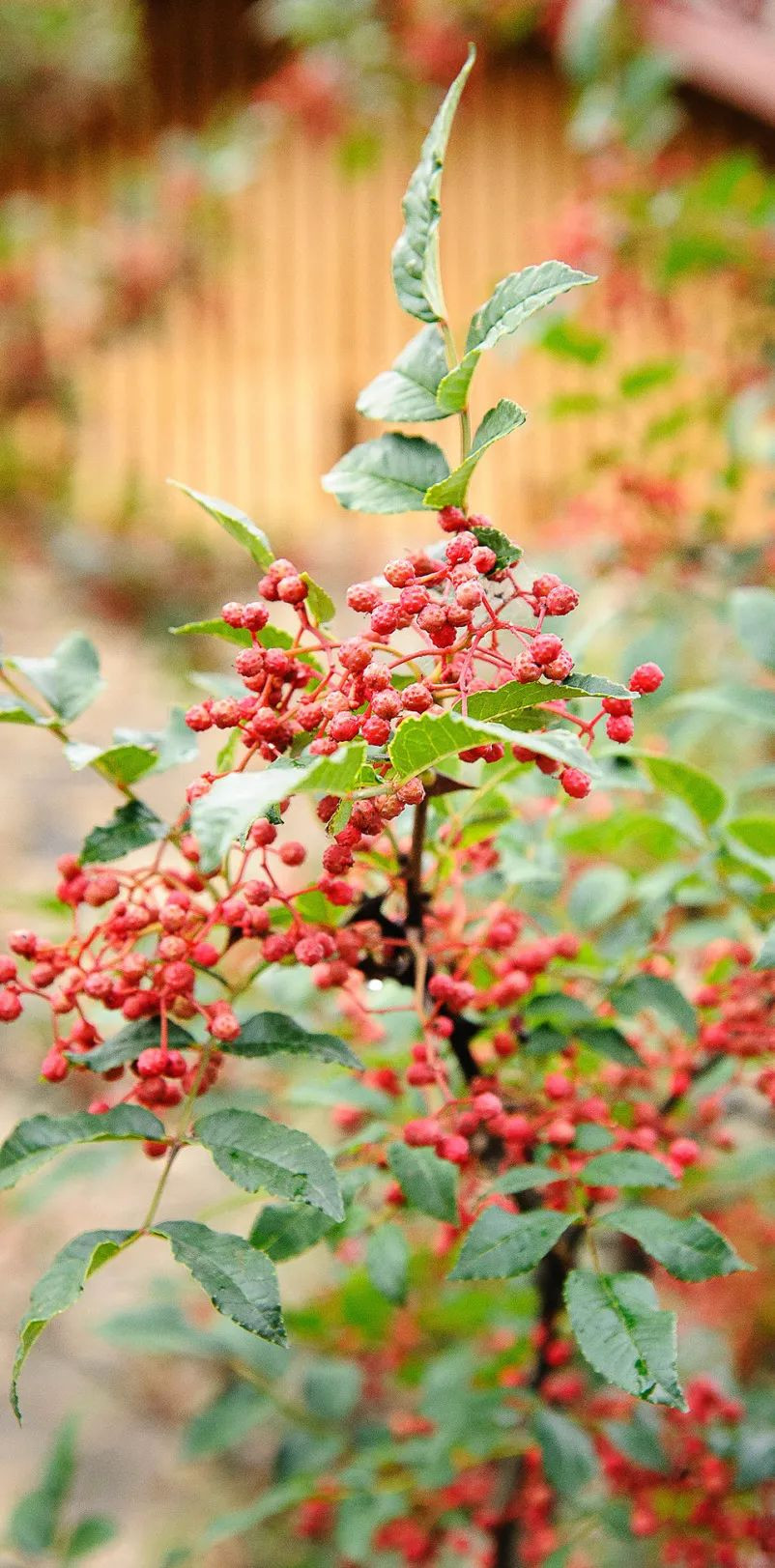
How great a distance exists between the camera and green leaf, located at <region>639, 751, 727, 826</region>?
Result: 820 millimetres

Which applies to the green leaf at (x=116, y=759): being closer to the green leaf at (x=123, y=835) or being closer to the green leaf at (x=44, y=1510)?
the green leaf at (x=123, y=835)

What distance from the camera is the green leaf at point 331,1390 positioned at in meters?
1.16

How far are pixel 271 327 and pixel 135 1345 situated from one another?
338 cm

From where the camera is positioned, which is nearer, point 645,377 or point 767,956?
point 767,956

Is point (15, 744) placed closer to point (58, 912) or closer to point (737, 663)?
point (737, 663)

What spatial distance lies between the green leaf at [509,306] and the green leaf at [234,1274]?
1.35 feet

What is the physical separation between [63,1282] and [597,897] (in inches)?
21.1

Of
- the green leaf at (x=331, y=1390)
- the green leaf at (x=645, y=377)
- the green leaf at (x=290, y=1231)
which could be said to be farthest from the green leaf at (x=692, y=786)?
the green leaf at (x=645, y=377)

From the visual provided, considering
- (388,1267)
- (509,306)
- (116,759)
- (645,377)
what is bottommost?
(388,1267)

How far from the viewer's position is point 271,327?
3982mm

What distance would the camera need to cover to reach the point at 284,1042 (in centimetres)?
68

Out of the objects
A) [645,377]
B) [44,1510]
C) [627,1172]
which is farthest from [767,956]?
[645,377]

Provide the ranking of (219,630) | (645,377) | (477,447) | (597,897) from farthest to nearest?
1. (645,377)
2. (597,897)
3. (219,630)
4. (477,447)

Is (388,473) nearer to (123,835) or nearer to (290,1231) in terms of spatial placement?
(123,835)
